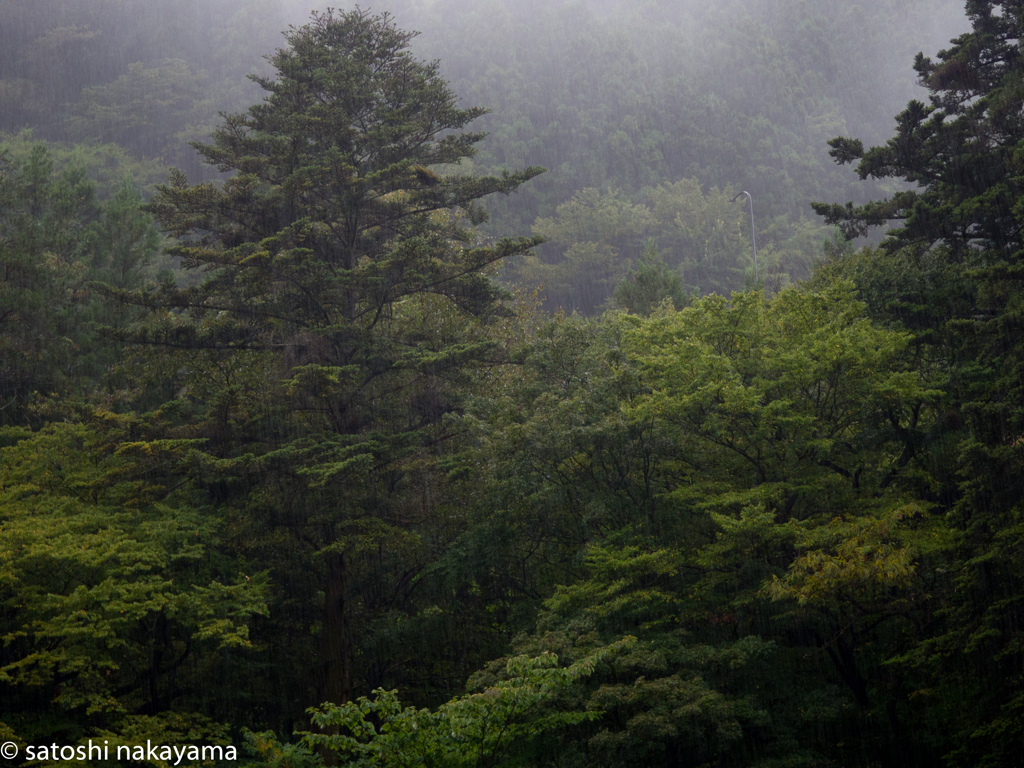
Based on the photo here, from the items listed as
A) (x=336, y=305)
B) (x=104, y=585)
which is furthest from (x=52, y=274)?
(x=104, y=585)

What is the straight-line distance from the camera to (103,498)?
57.7ft

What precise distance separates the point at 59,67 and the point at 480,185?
6016 cm

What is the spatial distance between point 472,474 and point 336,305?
6.02 metres

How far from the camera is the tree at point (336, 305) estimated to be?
58.1ft

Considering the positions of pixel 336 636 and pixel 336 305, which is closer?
pixel 336 636

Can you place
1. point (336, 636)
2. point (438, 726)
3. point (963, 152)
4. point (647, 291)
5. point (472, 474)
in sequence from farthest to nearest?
point (647, 291) < point (336, 636) < point (472, 474) < point (963, 152) < point (438, 726)

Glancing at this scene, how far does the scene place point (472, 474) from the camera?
57.9 ft

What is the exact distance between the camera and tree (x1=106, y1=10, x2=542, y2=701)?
1770cm

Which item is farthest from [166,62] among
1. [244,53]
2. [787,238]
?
[787,238]

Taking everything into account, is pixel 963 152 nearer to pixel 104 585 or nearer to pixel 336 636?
pixel 336 636

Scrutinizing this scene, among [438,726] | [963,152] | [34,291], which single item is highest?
[34,291]

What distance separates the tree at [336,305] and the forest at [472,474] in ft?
0.35

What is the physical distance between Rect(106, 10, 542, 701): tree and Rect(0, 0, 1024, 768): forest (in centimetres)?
11

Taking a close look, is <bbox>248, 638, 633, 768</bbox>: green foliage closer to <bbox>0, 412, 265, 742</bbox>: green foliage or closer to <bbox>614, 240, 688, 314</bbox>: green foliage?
<bbox>0, 412, 265, 742</bbox>: green foliage
